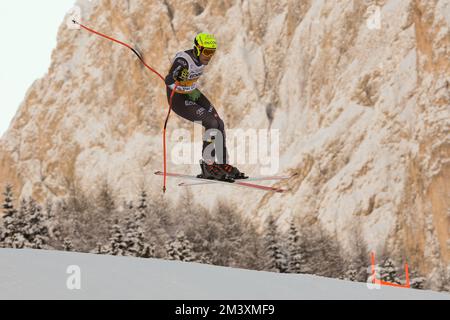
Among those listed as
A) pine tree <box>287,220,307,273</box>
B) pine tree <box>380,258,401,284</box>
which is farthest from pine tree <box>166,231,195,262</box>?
pine tree <box>380,258,401,284</box>

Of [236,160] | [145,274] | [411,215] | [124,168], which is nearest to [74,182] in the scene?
[124,168]

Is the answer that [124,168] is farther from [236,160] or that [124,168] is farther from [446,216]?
[446,216]

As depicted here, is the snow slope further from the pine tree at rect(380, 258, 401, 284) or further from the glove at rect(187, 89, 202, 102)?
the pine tree at rect(380, 258, 401, 284)

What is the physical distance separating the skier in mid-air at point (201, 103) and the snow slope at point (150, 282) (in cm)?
187

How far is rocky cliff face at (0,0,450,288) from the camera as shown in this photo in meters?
57.7

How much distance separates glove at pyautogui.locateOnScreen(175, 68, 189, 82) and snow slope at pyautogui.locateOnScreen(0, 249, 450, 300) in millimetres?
2829

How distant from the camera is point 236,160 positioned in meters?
70.8

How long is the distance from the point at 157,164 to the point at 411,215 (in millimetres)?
24352

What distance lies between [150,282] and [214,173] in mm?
3598

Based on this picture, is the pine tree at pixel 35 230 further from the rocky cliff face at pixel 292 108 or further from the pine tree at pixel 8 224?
the rocky cliff face at pixel 292 108

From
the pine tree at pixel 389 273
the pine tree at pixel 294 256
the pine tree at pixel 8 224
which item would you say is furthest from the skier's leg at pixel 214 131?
the pine tree at pixel 389 273

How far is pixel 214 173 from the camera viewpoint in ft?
50.8

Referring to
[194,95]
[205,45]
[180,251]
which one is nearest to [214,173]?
[194,95]

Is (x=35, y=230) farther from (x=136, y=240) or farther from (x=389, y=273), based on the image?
(x=389, y=273)
